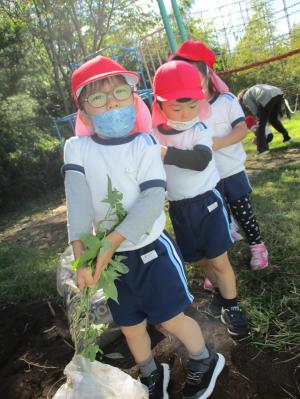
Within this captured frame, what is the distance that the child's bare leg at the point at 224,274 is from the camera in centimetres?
214

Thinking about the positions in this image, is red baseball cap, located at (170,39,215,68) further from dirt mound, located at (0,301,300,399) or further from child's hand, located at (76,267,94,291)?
dirt mound, located at (0,301,300,399)

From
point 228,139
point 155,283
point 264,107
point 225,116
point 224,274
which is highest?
point 225,116

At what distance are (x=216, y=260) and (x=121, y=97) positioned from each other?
0.98m

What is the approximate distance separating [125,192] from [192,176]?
1.58 ft

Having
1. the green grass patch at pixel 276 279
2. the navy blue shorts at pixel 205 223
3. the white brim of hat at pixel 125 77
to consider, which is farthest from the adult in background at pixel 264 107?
the white brim of hat at pixel 125 77

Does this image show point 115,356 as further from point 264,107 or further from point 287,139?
point 287,139

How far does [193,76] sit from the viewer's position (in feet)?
6.23

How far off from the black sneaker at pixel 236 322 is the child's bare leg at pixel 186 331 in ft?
1.11

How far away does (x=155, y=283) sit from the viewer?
172 cm

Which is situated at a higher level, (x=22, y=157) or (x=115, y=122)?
(x=115, y=122)

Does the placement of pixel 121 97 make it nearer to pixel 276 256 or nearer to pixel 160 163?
pixel 160 163

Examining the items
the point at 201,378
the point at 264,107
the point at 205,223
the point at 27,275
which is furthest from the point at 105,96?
the point at 264,107

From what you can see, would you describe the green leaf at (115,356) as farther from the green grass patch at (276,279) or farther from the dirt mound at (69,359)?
the green grass patch at (276,279)

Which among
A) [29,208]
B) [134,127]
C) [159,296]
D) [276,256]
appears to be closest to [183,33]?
[276,256]
